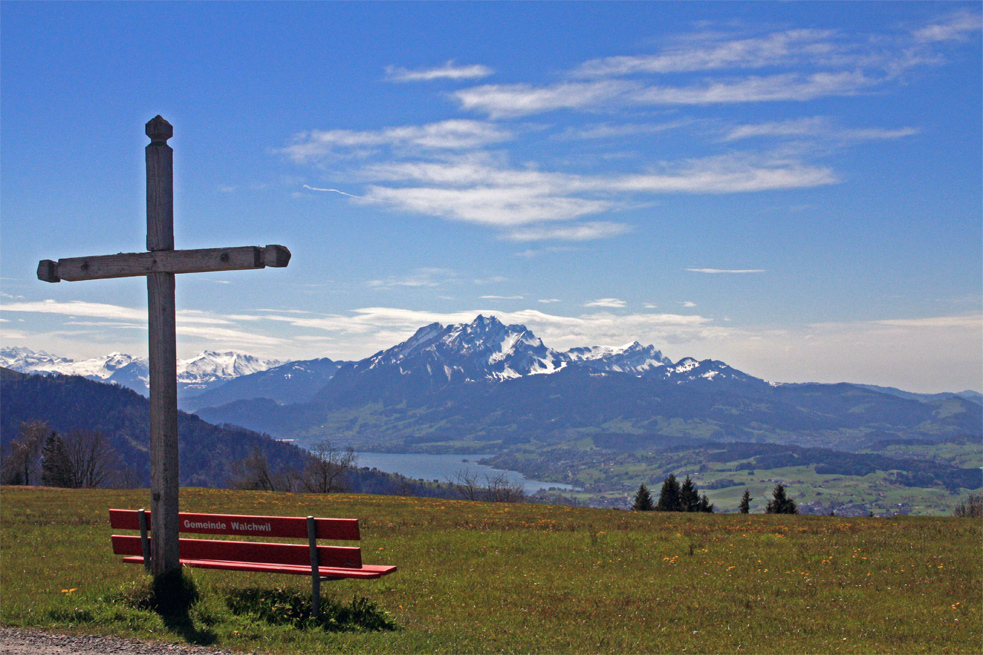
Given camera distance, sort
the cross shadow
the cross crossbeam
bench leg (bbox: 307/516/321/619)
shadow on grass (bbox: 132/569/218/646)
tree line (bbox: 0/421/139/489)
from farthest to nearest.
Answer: tree line (bbox: 0/421/139/489) → the cross crossbeam → bench leg (bbox: 307/516/321/619) → shadow on grass (bbox: 132/569/218/646) → the cross shadow

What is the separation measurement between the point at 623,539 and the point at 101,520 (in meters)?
18.0

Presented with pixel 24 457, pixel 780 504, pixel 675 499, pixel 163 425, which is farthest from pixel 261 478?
pixel 163 425

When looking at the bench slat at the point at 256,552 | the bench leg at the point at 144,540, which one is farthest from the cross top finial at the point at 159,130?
the bench slat at the point at 256,552

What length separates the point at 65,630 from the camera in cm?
1011

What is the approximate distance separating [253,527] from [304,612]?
1.66 m

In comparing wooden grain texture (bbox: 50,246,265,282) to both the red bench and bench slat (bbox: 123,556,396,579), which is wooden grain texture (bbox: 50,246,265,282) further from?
bench slat (bbox: 123,556,396,579)

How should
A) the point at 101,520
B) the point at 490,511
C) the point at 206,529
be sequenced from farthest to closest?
the point at 490,511, the point at 101,520, the point at 206,529

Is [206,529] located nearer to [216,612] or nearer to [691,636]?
[216,612]

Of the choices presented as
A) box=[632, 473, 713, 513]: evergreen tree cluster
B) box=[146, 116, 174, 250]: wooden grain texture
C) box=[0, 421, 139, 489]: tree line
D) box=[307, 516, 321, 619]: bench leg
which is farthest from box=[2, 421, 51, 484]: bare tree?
box=[307, 516, 321, 619]: bench leg

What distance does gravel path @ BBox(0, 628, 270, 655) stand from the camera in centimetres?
914

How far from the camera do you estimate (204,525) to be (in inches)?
483

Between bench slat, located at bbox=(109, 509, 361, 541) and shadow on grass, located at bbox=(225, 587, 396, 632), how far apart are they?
927 millimetres

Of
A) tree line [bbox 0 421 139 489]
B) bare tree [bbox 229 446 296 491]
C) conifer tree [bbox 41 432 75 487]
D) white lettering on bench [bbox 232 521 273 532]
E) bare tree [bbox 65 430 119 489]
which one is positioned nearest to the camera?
white lettering on bench [bbox 232 521 273 532]

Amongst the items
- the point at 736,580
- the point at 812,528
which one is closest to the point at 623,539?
the point at 736,580
